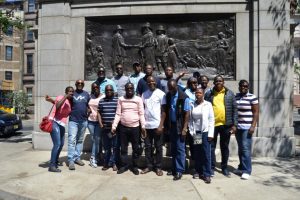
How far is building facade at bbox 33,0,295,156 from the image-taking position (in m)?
9.66

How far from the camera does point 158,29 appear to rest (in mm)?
10281

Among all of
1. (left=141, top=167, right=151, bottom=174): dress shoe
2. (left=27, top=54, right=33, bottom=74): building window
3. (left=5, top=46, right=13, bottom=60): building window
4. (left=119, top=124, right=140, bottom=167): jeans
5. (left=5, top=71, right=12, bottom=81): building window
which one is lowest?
(left=141, top=167, right=151, bottom=174): dress shoe

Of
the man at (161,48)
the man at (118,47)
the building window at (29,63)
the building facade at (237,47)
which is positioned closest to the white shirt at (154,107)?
the man at (161,48)

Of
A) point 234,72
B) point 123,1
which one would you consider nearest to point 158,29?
point 123,1

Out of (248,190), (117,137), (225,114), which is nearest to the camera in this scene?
(248,190)

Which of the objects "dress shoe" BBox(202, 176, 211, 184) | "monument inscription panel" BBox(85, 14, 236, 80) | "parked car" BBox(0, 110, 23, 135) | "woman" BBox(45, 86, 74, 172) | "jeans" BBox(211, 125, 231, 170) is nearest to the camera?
"dress shoe" BBox(202, 176, 211, 184)

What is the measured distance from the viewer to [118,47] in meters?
10.5

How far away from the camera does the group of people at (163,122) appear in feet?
24.1

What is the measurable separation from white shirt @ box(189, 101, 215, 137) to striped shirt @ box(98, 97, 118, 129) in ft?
5.90

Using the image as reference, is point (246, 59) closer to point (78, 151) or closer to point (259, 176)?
point (259, 176)

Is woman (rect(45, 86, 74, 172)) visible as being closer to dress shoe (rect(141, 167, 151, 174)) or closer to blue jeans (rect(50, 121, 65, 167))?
blue jeans (rect(50, 121, 65, 167))

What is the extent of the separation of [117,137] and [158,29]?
12.5 ft

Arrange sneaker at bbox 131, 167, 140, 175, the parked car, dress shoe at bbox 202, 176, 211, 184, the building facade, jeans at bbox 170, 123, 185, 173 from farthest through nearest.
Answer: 1. the parked car
2. the building facade
3. sneaker at bbox 131, 167, 140, 175
4. jeans at bbox 170, 123, 185, 173
5. dress shoe at bbox 202, 176, 211, 184

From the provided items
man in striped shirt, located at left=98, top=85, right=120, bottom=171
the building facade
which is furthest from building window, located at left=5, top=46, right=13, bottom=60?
man in striped shirt, located at left=98, top=85, right=120, bottom=171
